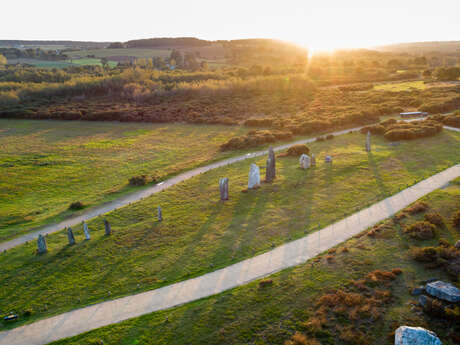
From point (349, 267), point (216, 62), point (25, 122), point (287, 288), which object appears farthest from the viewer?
point (216, 62)

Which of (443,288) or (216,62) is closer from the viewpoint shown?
(443,288)

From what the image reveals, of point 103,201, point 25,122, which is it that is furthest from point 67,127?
point 103,201

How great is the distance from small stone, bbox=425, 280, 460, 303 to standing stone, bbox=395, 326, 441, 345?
3.48 m

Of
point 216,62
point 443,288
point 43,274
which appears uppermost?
→ point 216,62

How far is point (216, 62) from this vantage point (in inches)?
7721

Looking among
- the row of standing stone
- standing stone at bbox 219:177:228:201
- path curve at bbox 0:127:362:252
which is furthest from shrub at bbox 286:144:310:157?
standing stone at bbox 219:177:228:201

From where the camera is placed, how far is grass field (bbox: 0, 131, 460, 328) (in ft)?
62.5

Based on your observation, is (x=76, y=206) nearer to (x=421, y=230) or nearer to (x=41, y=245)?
(x=41, y=245)

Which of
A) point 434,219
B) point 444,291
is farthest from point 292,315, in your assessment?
point 434,219

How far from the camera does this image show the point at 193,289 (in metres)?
17.9

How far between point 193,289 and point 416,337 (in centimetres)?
1048

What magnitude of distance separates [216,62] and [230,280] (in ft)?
628

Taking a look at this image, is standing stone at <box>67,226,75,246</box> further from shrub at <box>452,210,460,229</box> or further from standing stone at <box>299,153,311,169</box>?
shrub at <box>452,210,460,229</box>

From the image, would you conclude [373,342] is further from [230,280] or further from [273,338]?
[230,280]
